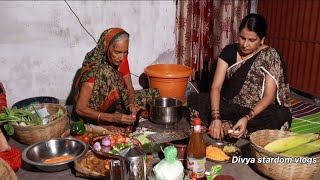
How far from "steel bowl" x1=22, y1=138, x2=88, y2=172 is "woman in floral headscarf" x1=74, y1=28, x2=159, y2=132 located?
44 centimetres

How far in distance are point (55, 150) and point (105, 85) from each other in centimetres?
84

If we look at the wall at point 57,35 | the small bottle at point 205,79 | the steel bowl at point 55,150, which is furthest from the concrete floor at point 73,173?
the small bottle at point 205,79

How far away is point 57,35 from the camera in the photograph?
427 centimetres

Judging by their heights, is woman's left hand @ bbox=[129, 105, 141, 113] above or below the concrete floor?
above

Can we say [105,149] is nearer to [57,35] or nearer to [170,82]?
[170,82]

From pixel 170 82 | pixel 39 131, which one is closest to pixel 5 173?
pixel 39 131

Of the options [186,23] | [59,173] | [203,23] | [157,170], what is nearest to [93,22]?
[186,23]

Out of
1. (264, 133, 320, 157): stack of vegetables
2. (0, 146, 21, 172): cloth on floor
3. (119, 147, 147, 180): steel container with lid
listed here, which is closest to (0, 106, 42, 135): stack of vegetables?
(0, 146, 21, 172): cloth on floor

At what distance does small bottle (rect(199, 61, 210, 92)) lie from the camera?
16.8 ft

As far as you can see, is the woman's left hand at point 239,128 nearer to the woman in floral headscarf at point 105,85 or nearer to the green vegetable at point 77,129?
the woman in floral headscarf at point 105,85

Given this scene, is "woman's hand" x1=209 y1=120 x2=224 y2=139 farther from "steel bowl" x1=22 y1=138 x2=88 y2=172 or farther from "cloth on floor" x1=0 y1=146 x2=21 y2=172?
"cloth on floor" x1=0 y1=146 x2=21 y2=172

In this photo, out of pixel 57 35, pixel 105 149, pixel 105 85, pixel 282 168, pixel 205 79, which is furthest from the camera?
pixel 205 79

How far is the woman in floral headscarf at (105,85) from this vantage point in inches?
120

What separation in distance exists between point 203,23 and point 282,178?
3.27 m
